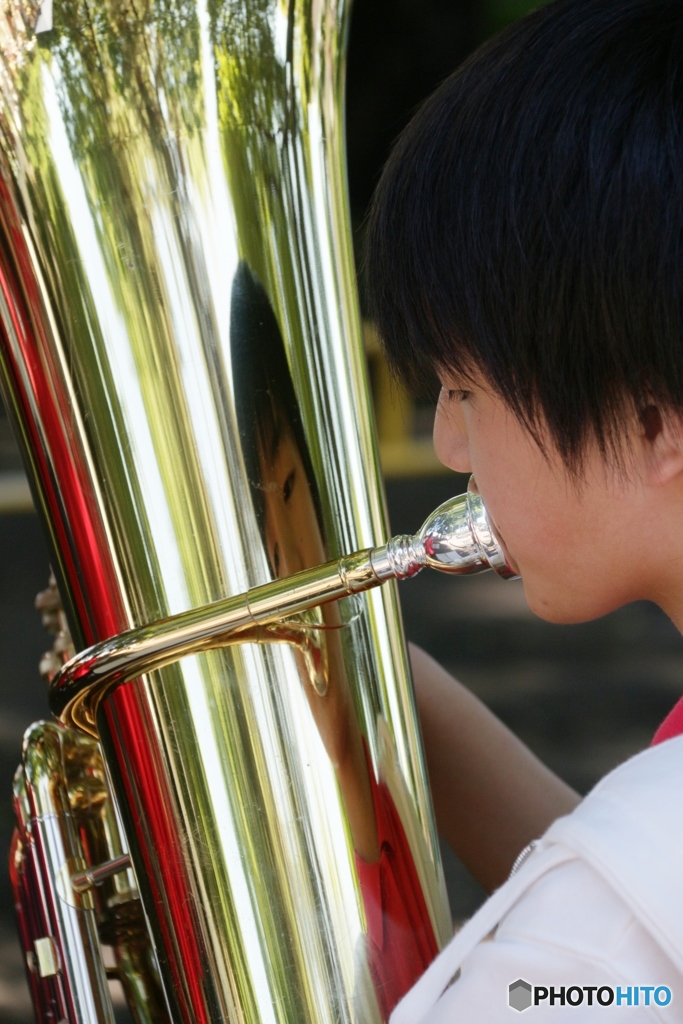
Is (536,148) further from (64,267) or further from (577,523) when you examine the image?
(64,267)

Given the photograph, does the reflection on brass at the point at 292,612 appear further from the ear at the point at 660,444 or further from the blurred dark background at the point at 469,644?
the blurred dark background at the point at 469,644

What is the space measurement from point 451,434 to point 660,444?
0.13 metres

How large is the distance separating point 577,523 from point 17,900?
450 mm

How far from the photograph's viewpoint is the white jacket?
0.37m

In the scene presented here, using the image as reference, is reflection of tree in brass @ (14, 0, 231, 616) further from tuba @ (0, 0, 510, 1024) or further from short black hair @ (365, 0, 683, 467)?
short black hair @ (365, 0, 683, 467)

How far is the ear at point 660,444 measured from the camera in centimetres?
49

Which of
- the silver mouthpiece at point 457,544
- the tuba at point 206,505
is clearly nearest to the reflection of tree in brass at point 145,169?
the tuba at point 206,505

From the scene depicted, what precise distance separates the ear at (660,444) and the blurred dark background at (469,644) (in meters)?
1.43

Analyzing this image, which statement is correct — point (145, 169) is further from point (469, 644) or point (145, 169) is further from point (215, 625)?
point (469, 644)

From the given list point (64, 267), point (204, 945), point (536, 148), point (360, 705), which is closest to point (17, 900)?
point (204, 945)

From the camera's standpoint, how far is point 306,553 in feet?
2.11

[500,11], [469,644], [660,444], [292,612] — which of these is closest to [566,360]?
[660,444]

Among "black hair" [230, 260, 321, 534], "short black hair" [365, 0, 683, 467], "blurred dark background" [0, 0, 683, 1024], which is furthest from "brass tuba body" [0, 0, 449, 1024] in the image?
"blurred dark background" [0, 0, 683, 1024]

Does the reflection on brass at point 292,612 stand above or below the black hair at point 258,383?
below
